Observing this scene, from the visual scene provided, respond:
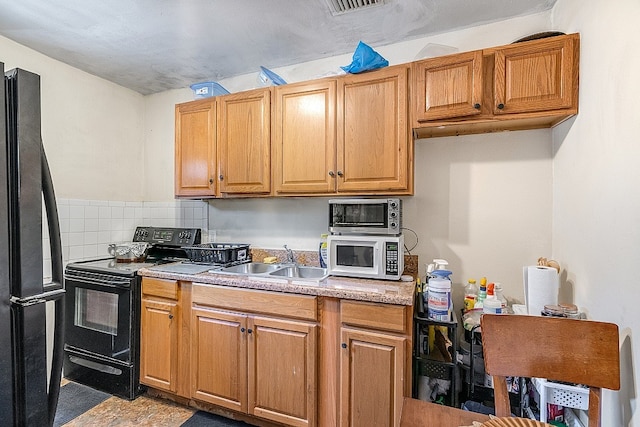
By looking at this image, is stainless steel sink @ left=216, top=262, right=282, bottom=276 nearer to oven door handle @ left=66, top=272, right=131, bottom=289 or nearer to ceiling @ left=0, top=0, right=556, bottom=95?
oven door handle @ left=66, top=272, right=131, bottom=289

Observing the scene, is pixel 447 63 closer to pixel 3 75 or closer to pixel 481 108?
pixel 481 108

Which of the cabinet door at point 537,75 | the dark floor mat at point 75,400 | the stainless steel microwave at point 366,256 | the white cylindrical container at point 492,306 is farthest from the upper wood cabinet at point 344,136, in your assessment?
the dark floor mat at point 75,400

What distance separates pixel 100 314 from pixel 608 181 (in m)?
2.97

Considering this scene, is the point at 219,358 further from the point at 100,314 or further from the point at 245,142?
the point at 245,142

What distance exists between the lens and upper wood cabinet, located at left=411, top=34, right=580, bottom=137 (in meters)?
1.51

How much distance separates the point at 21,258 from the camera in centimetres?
82

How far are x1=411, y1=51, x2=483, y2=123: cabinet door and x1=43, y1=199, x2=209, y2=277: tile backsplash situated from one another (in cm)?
197

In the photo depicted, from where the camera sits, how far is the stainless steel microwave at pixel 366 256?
1.80 meters

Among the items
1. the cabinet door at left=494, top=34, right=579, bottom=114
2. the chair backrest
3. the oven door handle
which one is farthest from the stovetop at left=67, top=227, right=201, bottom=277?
the cabinet door at left=494, top=34, right=579, bottom=114

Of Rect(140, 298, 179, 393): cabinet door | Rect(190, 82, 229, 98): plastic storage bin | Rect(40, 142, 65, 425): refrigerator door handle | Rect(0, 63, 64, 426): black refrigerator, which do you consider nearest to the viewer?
Rect(0, 63, 64, 426): black refrigerator

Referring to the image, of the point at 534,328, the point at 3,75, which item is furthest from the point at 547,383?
the point at 3,75

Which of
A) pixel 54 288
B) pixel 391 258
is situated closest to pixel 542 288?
pixel 391 258

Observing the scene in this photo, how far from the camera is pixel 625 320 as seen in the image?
1068 mm

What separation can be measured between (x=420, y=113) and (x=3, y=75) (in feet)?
5.54
